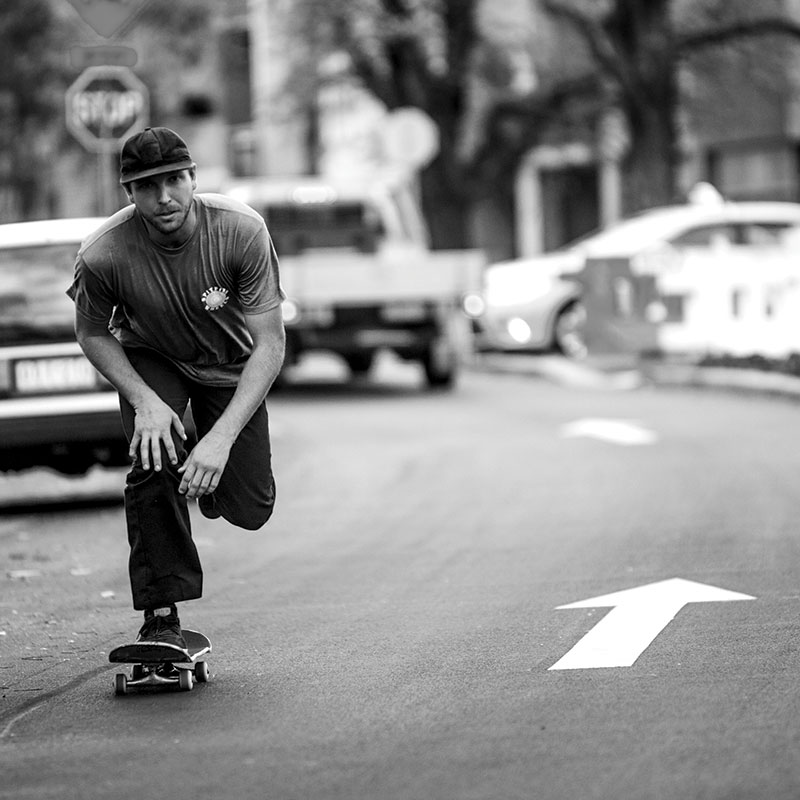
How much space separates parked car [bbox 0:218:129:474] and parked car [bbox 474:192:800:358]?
1115cm

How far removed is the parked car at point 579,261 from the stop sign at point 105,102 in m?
7.01

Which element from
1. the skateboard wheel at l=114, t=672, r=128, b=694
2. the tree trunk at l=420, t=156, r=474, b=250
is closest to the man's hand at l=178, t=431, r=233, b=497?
the skateboard wheel at l=114, t=672, r=128, b=694

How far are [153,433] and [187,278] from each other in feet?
1.51

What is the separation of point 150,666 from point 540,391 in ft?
44.2

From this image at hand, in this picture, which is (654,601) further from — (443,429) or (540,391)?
(540,391)

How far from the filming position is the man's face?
584 centimetres

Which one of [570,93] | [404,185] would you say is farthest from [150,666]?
[570,93]

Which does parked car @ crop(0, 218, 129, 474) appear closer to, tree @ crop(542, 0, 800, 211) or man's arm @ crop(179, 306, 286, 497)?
man's arm @ crop(179, 306, 286, 497)

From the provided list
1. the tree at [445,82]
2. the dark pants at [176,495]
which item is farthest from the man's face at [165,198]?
the tree at [445,82]

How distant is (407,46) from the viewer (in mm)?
30094

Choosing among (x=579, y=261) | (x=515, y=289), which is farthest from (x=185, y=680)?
(x=515, y=289)

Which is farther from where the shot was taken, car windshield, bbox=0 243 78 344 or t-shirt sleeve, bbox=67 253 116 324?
car windshield, bbox=0 243 78 344

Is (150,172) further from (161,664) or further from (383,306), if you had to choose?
(383,306)

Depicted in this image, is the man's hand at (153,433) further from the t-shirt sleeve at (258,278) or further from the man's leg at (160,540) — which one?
the t-shirt sleeve at (258,278)
